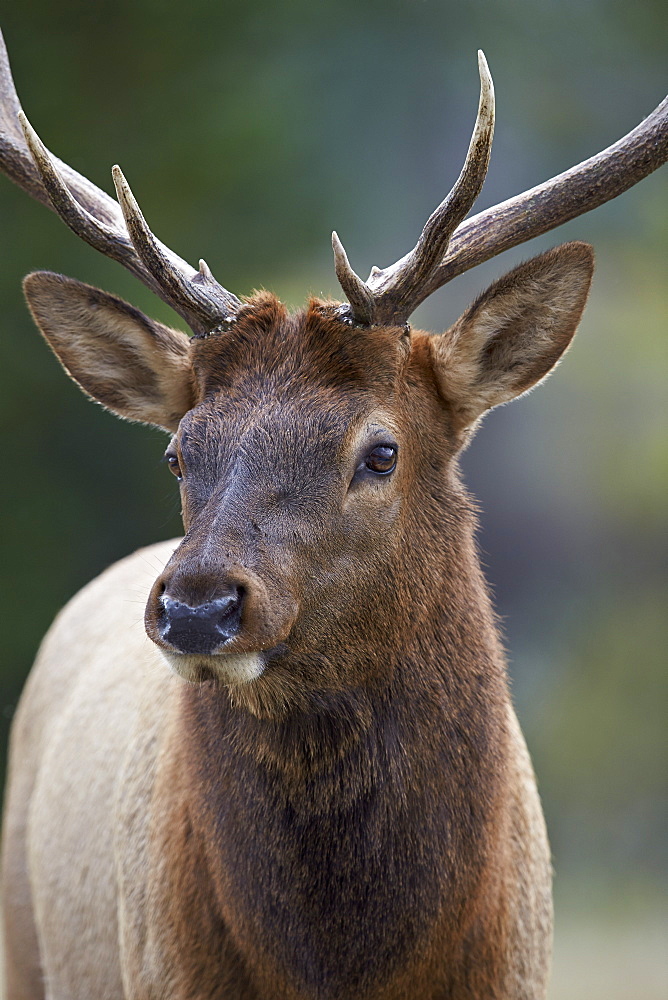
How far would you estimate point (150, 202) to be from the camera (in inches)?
500

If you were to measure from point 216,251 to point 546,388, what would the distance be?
4373mm

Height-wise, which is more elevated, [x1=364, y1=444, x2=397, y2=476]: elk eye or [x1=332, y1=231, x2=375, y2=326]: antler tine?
[x1=332, y1=231, x2=375, y2=326]: antler tine

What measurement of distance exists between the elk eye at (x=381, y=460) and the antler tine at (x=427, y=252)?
0.43 m

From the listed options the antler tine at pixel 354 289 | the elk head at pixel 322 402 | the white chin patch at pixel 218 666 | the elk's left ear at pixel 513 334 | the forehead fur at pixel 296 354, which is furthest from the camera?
the elk's left ear at pixel 513 334

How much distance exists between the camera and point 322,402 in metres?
3.50

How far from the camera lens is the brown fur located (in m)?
3.36

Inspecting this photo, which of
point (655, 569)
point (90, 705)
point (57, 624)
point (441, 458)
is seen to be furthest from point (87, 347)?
point (655, 569)

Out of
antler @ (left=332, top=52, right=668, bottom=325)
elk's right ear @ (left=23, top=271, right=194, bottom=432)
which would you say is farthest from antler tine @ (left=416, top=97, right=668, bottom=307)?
elk's right ear @ (left=23, top=271, right=194, bottom=432)

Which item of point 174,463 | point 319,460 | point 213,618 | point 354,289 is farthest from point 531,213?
point 213,618

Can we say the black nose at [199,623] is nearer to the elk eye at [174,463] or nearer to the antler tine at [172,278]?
the elk eye at [174,463]

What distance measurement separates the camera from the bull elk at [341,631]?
3.36 metres

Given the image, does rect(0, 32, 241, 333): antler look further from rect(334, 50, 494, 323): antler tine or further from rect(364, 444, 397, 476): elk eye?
rect(364, 444, 397, 476): elk eye

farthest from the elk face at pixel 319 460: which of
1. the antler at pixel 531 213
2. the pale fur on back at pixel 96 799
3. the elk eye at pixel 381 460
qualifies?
the pale fur on back at pixel 96 799

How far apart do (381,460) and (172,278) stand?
2.89ft
